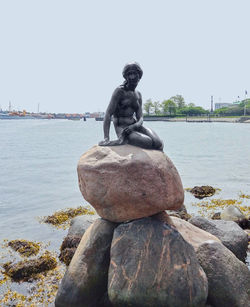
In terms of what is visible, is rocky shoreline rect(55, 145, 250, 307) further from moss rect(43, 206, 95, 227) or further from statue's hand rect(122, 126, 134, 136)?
moss rect(43, 206, 95, 227)

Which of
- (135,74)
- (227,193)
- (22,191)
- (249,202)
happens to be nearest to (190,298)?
(135,74)

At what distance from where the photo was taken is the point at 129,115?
7727mm

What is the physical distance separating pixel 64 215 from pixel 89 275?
6708 mm

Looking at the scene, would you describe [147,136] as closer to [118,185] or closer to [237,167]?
[118,185]

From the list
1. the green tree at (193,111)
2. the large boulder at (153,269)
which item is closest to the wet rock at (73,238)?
the large boulder at (153,269)

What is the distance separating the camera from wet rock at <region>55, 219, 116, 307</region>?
663 cm

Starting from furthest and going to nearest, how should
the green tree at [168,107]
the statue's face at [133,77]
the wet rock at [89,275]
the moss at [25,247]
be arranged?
the green tree at [168,107] < the moss at [25,247] < the statue's face at [133,77] < the wet rock at [89,275]

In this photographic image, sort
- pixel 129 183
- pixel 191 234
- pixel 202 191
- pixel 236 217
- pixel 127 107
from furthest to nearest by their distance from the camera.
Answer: pixel 202 191, pixel 236 217, pixel 127 107, pixel 191 234, pixel 129 183

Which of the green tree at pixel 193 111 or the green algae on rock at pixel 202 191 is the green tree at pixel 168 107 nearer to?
the green tree at pixel 193 111

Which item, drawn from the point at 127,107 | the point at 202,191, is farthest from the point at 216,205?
the point at 127,107

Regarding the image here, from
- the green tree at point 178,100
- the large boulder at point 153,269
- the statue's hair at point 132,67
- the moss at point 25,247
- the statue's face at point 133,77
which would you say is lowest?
the moss at point 25,247

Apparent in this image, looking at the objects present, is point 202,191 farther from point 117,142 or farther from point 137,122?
point 117,142

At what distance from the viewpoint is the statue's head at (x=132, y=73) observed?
23.5ft

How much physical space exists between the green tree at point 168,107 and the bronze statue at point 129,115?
4503 inches
